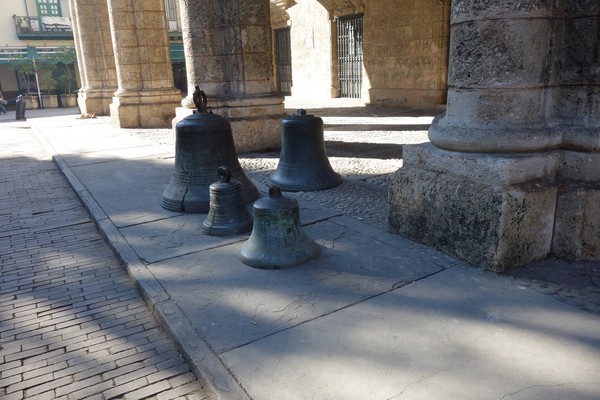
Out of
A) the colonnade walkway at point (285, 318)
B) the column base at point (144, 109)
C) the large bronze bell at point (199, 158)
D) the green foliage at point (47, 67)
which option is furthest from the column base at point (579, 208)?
the green foliage at point (47, 67)

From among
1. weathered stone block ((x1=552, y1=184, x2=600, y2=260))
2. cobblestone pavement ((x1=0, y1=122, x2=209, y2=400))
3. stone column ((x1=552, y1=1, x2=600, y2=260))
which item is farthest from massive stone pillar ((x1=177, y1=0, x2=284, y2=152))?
weathered stone block ((x1=552, y1=184, x2=600, y2=260))

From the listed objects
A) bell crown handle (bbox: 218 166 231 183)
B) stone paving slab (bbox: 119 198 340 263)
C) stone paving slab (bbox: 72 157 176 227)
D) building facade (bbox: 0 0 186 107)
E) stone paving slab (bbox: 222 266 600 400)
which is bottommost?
stone paving slab (bbox: 222 266 600 400)

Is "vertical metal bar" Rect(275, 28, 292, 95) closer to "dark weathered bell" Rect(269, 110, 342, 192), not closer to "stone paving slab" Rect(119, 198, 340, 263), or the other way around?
"dark weathered bell" Rect(269, 110, 342, 192)

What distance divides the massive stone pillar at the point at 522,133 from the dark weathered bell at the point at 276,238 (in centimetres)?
102

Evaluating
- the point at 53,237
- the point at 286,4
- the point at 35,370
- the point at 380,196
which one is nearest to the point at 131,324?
the point at 35,370

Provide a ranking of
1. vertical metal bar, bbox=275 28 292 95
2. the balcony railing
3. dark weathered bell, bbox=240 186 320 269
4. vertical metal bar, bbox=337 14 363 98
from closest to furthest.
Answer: dark weathered bell, bbox=240 186 320 269
vertical metal bar, bbox=337 14 363 98
vertical metal bar, bbox=275 28 292 95
the balcony railing

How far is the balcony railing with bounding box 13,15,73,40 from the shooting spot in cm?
2983

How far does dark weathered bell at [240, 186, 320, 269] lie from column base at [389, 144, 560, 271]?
2.95ft

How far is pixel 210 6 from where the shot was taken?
6.70m

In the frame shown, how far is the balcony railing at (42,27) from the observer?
29.8 m

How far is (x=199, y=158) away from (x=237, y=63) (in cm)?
309

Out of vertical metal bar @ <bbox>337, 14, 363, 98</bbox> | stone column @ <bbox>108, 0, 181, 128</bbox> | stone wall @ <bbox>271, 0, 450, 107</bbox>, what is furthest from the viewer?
vertical metal bar @ <bbox>337, 14, 363, 98</bbox>

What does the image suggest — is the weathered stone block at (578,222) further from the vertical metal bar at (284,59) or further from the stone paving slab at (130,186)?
the vertical metal bar at (284,59)

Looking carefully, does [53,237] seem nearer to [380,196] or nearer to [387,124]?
[380,196]
